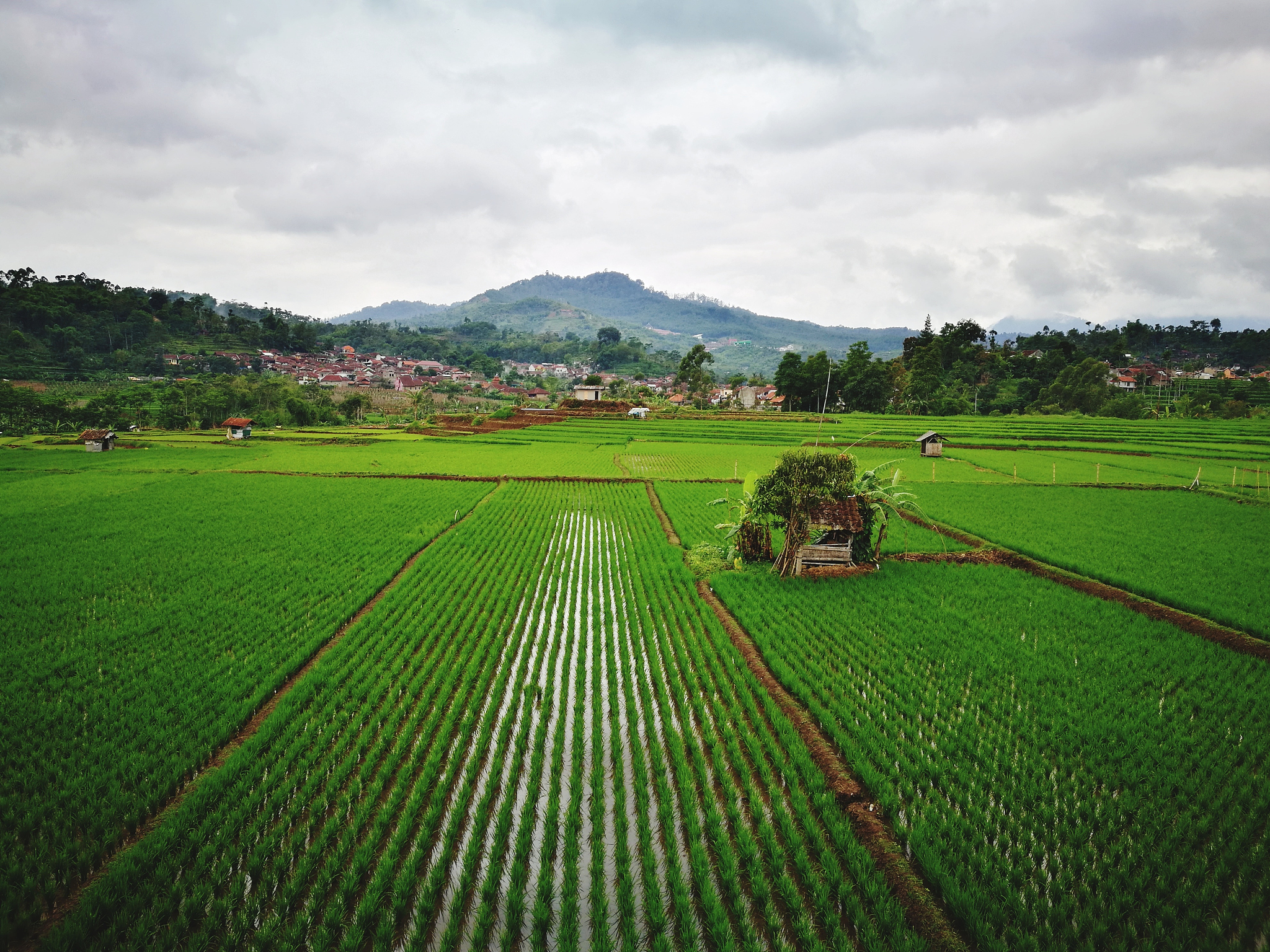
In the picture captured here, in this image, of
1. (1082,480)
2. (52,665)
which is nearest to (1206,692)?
(52,665)

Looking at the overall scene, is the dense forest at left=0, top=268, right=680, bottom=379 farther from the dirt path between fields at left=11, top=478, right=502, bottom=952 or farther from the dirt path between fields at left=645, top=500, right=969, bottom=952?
the dirt path between fields at left=645, top=500, right=969, bottom=952

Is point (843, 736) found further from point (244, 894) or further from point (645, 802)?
point (244, 894)

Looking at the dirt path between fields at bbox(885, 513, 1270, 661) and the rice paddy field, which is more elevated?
the dirt path between fields at bbox(885, 513, 1270, 661)

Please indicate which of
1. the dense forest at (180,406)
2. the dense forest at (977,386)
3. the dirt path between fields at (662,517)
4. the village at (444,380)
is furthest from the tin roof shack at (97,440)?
the dense forest at (977,386)

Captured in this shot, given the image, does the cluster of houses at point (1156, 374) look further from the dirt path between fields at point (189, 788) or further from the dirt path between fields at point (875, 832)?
the dirt path between fields at point (189, 788)

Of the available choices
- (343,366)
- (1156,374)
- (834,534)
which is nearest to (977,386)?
(1156,374)

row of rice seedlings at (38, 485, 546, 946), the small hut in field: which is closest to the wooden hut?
the small hut in field
